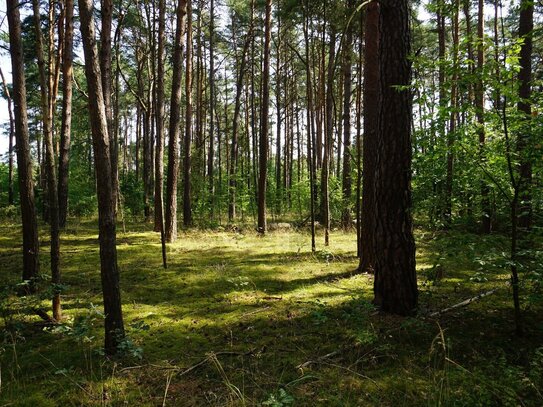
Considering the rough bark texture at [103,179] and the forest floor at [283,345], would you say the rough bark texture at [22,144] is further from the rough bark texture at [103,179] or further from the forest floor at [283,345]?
the rough bark texture at [103,179]

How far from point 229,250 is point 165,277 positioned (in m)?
3.15

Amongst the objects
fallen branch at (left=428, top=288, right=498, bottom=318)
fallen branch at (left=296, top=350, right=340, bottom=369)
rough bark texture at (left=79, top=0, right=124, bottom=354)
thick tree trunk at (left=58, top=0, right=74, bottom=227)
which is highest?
thick tree trunk at (left=58, top=0, right=74, bottom=227)

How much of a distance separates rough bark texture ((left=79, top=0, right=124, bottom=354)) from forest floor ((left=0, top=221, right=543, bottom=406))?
25cm

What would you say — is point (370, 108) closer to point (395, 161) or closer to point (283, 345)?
point (395, 161)

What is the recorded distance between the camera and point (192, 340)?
15.4ft

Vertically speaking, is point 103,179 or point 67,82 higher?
point 67,82

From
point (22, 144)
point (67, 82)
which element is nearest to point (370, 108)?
point (67, 82)

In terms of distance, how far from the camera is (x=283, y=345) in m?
4.37

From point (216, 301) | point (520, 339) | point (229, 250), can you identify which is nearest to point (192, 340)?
point (216, 301)

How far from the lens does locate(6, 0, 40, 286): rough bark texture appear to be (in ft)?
21.0

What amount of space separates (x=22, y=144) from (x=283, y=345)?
20.0 feet

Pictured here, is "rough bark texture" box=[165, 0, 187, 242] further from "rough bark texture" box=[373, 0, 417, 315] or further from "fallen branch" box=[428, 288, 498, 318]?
"fallen branch" box=[428, 288, 498, 318]

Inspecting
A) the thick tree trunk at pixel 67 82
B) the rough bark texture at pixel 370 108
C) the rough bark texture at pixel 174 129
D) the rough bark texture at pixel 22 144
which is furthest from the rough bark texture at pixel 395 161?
the rough bark texture at pixel 174 129

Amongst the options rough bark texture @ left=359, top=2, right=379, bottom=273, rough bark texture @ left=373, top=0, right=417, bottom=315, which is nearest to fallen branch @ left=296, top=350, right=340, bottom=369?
rough bark texture @ left=373, top=0, right=417, bottom=315
